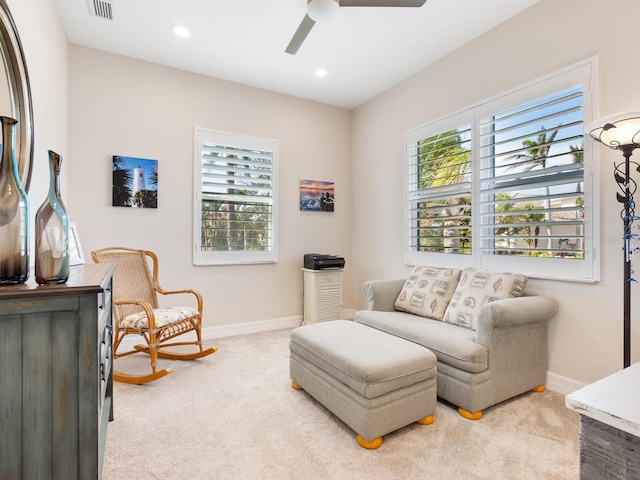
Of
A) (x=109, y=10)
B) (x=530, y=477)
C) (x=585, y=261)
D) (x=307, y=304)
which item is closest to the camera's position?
(x=530, y=477)

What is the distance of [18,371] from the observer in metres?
1.01

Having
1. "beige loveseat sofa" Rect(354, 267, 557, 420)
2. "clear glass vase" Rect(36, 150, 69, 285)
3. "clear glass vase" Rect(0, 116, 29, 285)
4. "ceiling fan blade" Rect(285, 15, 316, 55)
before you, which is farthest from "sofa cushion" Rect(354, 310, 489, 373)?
"ceiling fan blade" Rect(285, 15, 316, 55)

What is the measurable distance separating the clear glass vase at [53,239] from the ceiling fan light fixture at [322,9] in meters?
1.79

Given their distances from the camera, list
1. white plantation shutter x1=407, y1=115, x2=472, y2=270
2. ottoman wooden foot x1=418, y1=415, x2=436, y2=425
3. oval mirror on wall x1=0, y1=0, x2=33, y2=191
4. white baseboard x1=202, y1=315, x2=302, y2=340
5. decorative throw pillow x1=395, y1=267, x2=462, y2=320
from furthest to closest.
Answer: white baseboard x1=202, y1=315, x2=302, y2=340 → white plantation shutter x1=407, y1=115, x2=472, y2=270 → decorative throw pillow x1=395, y1=267, x2=462, y2=320 → ottoman wooden foot x1=418, y1=415, x2=436, y2=425 → oval mirror on wall x1=0, y1=0, x2=33, y2=191

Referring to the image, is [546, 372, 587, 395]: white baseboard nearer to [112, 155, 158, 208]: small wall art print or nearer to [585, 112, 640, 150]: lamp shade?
[585, 112, 640, 150]: lamp shade

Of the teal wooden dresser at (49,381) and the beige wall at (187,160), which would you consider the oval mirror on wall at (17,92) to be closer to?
the teal wooden dresser at (49,381)

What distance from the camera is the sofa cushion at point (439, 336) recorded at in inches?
80.3

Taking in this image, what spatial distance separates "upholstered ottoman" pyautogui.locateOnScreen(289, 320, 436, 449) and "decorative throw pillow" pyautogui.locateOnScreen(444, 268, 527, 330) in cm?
66

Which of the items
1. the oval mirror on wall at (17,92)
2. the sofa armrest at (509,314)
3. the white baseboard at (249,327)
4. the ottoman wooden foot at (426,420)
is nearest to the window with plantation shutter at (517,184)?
the sofa armrest at (509,314)

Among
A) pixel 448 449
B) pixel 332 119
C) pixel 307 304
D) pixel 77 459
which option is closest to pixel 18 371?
pixel 77 459

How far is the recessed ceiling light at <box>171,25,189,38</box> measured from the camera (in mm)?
2873

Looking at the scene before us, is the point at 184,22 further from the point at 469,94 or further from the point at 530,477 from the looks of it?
the point at 530,477

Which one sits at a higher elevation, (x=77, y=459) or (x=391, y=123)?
(x=391, y=123)

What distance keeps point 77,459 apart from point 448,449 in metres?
1.66
